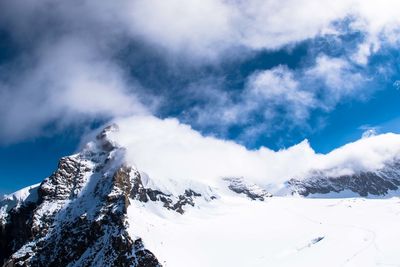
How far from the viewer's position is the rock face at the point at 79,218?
130 m

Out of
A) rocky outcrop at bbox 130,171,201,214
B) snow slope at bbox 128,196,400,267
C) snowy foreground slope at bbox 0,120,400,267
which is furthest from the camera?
rocky outcrop at bbox 130,171,201,214

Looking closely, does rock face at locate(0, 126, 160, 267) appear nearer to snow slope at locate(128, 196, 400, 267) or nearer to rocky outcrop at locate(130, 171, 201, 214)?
rocky outcrop at locate(130, 171, 201, 214)

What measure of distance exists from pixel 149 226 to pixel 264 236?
3965 cm

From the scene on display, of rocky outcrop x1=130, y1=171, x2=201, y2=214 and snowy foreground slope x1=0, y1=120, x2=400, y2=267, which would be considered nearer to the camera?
snowy foreground slope x1=0, y1=120, x2=400, y2=267

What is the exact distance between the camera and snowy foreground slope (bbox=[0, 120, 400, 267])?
4751 inches

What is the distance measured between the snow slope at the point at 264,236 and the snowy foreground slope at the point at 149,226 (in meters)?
0.36

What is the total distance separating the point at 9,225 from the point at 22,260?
35.4 metres

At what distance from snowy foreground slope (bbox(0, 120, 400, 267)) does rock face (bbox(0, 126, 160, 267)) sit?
365 millimetres

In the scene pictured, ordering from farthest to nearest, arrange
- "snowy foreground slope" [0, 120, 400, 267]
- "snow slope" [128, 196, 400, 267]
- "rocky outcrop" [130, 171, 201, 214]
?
1. "rocky outcrop" [130, 171, 201, 214]
2. "snowy foreground slope" [0, 120, 400, 267]
3. "snow slope" [128, 196, 400, 267]

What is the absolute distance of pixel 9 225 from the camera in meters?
174

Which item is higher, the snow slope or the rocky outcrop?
the rocky outcrop

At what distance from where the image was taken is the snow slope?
311ft

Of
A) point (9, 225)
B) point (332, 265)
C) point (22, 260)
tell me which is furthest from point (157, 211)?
point (332, 265)

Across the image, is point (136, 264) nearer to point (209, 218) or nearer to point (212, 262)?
point (212, 262)
